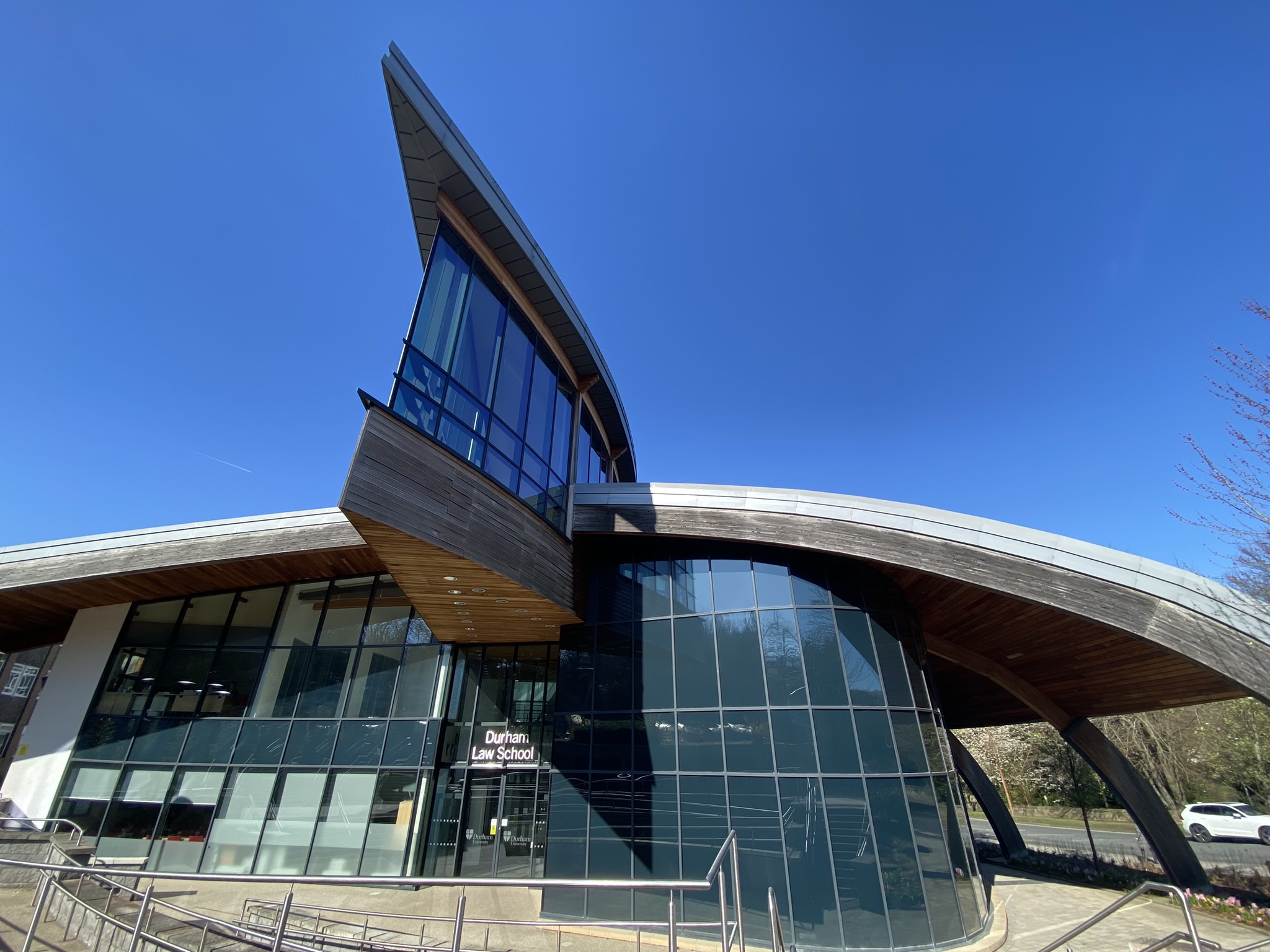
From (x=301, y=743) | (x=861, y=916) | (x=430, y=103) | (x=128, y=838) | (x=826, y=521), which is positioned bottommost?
(x=861, y=916)

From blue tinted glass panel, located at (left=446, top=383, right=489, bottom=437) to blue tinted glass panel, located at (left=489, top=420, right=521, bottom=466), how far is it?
247 mm

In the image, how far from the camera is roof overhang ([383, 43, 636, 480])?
9539mm

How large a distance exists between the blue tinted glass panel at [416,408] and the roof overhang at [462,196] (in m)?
3.67

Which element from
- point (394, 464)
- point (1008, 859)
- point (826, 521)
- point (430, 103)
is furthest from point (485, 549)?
point (1008, 859)

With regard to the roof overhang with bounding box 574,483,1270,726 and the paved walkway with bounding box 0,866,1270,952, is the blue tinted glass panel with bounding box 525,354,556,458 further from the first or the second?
the paved walkway with bounding box 0,866,1270,952

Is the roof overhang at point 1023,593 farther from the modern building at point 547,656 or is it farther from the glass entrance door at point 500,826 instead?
the glass entrance door at point 500,826

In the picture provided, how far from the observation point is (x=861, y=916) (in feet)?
32.2

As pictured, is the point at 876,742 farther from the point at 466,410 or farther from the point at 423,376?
the point at 423,376

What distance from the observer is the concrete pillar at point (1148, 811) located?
13.8 metres

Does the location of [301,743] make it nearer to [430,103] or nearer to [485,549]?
[485,549]

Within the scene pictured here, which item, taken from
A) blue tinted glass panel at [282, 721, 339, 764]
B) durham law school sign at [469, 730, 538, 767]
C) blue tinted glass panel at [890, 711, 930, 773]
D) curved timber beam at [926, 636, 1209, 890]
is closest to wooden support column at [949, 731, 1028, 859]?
curved timber beam at [926, 636, 1209, 890]

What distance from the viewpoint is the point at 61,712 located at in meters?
14.8

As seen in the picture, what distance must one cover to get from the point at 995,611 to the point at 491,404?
36.4 feet

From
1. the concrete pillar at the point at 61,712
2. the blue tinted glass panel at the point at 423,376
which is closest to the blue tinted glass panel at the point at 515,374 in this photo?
the blue tinted glass panel at the point at 423,376
